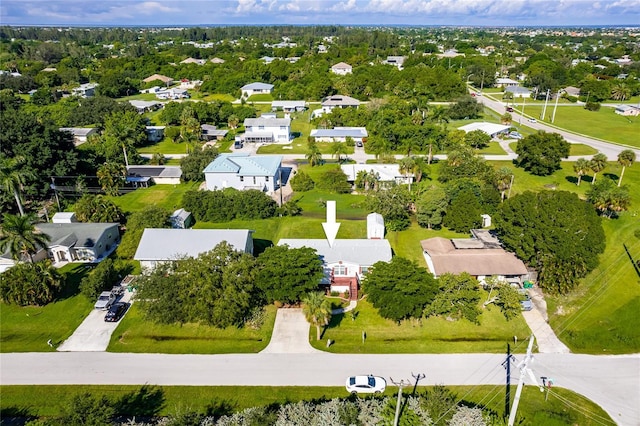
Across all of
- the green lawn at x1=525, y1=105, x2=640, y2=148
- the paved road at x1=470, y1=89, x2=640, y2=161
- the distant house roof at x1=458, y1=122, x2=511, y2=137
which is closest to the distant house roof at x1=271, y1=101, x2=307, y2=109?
the distant house roof at x1=458, y1=122, x2=511, y2=137

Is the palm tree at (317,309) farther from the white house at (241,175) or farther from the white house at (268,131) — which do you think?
the white house at (268,131)

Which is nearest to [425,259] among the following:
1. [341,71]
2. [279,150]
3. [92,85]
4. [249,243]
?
[249,243]

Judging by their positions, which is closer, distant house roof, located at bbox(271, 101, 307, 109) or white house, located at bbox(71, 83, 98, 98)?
distant house roof, located at bbox(271, 101, 307, 109)

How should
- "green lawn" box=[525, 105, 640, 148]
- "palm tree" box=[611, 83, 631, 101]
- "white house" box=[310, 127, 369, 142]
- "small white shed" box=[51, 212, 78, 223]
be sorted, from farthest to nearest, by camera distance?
"palm tree" box=[611, 83, 631, 101] < "green lawn" box=[525, 105, 640, 148] < "white house" box=[310, 127, 369, 142] < "small white shed" box=[51, 212, 78, 223]

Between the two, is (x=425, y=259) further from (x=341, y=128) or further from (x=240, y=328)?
(x=341, y=128)

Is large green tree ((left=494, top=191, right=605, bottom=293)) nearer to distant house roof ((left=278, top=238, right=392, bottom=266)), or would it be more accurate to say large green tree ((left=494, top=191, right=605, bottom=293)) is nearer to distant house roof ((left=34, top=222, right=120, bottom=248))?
distant house roof ((left=278, top=238, right=392, bottom=266))

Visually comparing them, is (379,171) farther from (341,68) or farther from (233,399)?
(341,68)

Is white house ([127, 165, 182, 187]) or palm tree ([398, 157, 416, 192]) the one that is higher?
palm tree ([398, 157, 416, 192])
